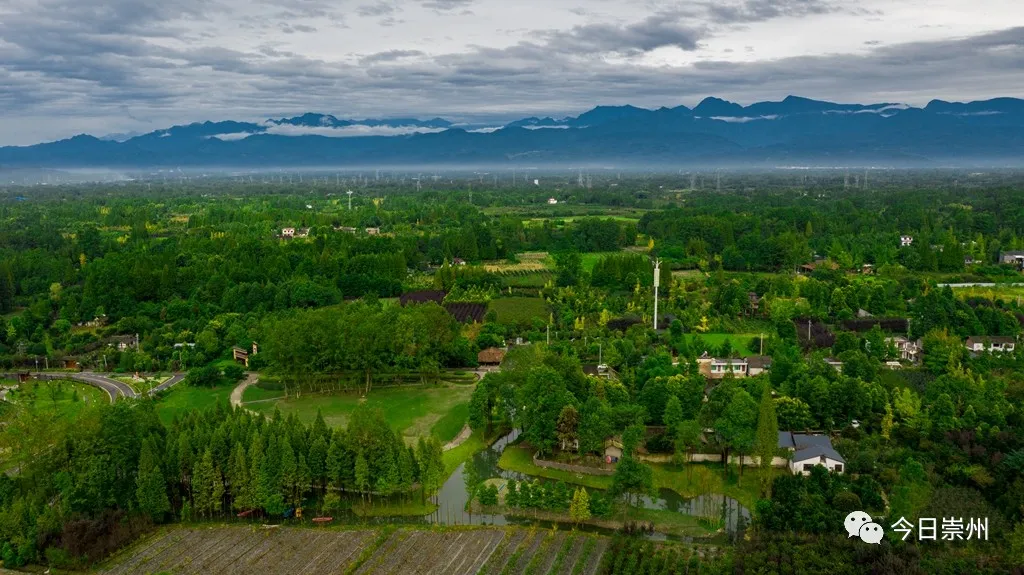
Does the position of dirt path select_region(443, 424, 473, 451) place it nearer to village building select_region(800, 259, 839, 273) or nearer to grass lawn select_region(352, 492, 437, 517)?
grass lawn select_region(352, 492, 437, 517)

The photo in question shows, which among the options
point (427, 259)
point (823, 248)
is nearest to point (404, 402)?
point (427, 259)

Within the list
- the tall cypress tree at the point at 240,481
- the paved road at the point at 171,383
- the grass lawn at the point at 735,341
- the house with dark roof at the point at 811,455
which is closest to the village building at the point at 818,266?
the grass lawn at the point at 735,341

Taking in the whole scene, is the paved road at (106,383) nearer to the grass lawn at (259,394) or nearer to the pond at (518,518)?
the grass lawn at (259,394)

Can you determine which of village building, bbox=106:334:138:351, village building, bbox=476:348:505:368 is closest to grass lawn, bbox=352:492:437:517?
village building, bbox=476:348:505:368

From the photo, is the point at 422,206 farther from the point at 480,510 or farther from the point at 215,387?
the point at 480,510

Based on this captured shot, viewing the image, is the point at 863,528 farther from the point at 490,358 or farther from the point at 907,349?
the point at 490,358
